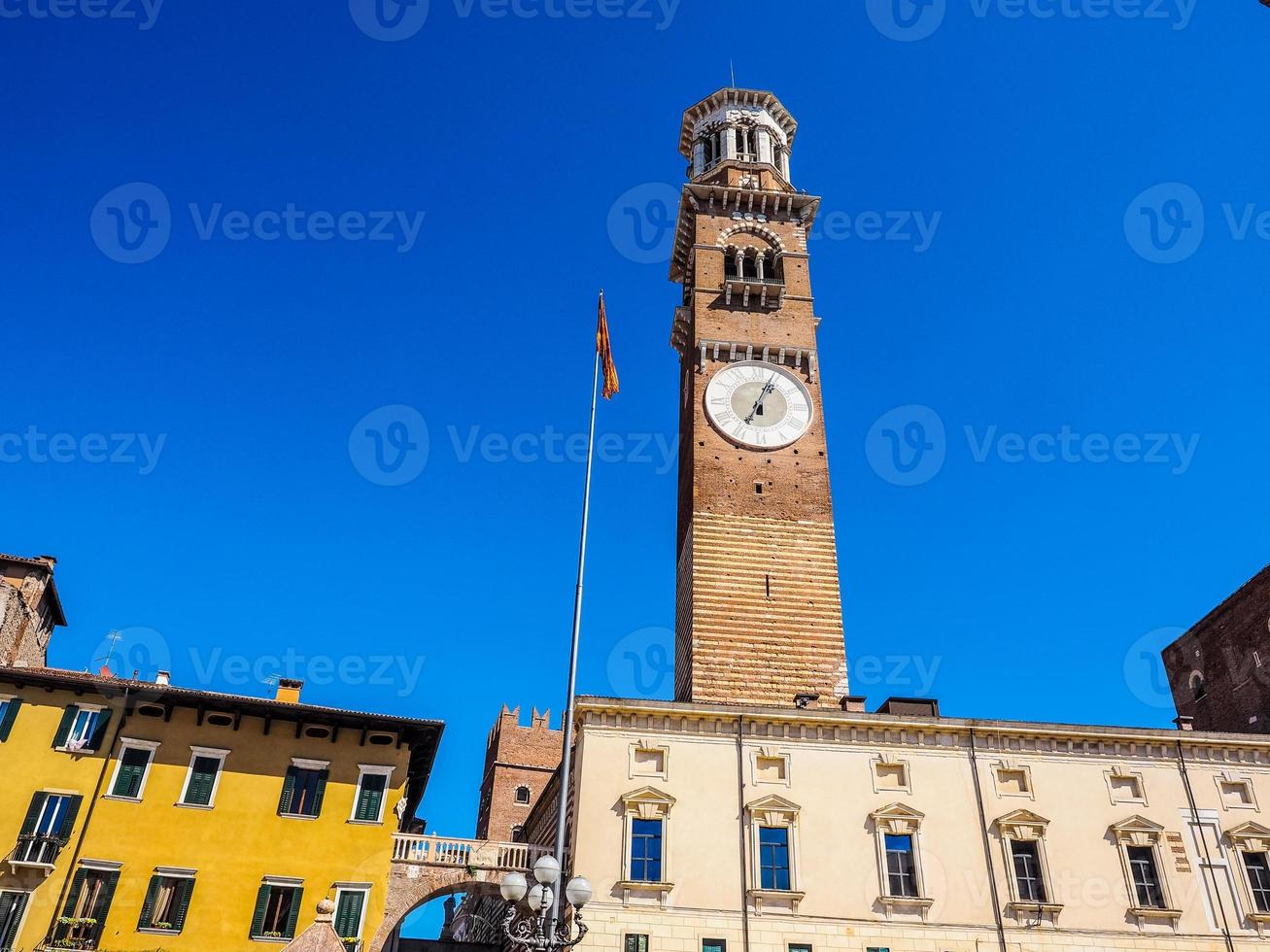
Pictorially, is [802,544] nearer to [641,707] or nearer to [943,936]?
[641,707]

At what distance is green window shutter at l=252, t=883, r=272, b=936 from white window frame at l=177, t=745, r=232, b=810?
110 inches

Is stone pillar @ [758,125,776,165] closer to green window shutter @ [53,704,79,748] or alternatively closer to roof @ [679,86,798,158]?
roof @ [679,86,798,158]

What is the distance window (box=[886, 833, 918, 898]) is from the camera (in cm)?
2591

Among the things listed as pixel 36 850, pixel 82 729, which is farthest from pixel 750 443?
pixel 36 850

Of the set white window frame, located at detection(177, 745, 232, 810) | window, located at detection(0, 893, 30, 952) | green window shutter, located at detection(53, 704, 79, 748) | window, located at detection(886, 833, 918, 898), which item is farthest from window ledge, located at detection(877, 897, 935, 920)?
green window shutter, located at detection(53, 704, 79, 748)

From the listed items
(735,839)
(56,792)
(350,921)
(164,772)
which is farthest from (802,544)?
(56,792)

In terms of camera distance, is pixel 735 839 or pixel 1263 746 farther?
pixel 1263 746

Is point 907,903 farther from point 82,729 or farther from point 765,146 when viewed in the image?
point 765,146

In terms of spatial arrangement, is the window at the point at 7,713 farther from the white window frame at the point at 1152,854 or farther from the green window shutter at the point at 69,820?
the white window frame at the point at 1152,854

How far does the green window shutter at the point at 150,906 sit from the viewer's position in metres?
25.7

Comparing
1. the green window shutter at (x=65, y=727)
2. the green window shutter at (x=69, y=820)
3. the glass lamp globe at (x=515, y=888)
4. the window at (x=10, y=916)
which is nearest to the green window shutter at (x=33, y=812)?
the green window shutter at (x=69, y=820)

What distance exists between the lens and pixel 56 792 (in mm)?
26984

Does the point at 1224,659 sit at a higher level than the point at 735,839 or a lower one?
higher

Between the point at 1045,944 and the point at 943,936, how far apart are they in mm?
2629
